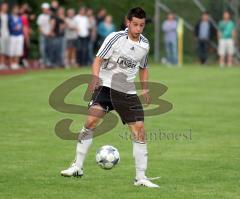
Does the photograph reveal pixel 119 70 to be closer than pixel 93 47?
Yes

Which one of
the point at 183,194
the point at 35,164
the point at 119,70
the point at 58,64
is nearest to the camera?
the point at 183,194

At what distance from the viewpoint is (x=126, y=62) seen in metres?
9.77

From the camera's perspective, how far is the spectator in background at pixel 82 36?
3294cm

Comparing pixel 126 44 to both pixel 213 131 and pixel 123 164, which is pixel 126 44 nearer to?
pixel 123 164

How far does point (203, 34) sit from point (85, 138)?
2748 cm

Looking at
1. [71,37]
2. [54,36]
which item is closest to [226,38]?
[71,37]

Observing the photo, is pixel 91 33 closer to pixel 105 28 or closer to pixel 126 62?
pixel 105 28

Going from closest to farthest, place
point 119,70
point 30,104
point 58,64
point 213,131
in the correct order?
point 119,70
point 213,131
point 30,104
point 58,64

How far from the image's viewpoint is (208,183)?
987cm

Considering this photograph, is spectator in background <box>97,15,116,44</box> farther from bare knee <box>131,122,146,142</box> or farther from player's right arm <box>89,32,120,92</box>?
bare knee <box>131,122,146,142</box>

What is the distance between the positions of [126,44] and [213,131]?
5713 mm

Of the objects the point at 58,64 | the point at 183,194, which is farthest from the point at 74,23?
the point at 183,194

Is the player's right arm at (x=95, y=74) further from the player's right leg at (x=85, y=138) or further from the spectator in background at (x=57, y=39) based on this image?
the spectator in background at (x=57, y=39)

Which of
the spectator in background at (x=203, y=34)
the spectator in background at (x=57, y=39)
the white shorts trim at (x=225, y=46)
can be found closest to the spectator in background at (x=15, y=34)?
the spectator in background at (x=57, y=39)
